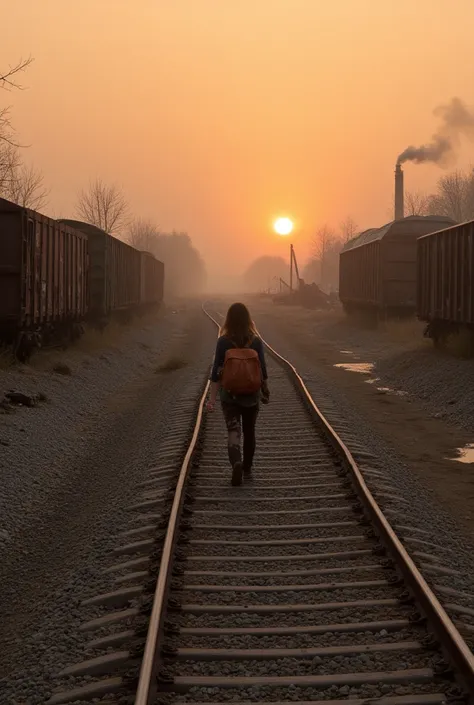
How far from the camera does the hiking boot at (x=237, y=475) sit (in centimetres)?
785

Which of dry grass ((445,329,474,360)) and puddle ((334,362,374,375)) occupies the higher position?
dry grass ((445,329,474,360))

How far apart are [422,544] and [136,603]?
7.83 feet

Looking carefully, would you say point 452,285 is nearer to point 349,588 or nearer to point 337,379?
point 337,379

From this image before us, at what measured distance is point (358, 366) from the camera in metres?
21.3

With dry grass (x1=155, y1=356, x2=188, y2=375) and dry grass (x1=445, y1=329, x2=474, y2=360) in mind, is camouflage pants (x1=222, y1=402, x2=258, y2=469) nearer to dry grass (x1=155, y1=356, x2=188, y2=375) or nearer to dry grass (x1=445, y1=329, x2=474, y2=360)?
dry grass (x1=445, y1=329, x2=474, y2=360)

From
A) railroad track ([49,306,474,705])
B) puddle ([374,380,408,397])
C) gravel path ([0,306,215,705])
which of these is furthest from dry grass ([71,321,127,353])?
railroad track ([49,306,474,705])

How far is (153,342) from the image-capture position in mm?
29109

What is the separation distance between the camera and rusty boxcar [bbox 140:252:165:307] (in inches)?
1503

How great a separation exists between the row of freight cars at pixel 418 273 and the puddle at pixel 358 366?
6.26 feet

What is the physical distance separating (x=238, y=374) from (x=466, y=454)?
4014 millimetres

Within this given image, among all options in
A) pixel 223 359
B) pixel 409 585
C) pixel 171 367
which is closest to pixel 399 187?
pixel 171 367

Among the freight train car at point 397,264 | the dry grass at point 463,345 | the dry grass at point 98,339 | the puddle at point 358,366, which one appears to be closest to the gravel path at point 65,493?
the dry grass at point 98,339

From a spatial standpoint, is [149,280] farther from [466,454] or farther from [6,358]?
[466,454]

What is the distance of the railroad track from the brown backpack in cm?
102
